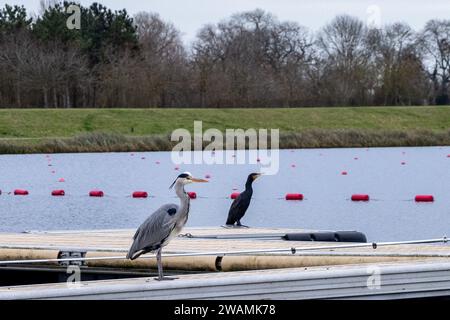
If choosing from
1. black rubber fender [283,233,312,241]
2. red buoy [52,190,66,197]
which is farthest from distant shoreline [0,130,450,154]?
black rubber fender [283,233,312,241]

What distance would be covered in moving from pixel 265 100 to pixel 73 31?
17.6 meters

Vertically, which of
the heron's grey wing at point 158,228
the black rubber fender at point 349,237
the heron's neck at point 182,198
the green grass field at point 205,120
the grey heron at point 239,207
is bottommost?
the black rubber fender at point 349,237

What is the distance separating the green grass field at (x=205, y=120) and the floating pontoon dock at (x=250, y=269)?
51958 millimetres

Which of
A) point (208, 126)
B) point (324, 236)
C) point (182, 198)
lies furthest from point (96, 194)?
point (208, 126)

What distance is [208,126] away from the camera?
72625 mm

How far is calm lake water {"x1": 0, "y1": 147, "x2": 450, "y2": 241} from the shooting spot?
1014 inches

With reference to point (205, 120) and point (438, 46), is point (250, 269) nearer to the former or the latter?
point (205, 120)

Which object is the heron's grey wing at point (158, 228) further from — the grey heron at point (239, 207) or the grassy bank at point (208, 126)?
the grassy bank at point (208, 126)

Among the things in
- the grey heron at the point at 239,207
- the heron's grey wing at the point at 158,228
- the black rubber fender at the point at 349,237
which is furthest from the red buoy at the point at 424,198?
the heron's grey wing at the point at 158,228

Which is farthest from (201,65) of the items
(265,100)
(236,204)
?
(236,204)

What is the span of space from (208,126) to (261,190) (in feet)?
122

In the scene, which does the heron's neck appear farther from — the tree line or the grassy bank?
the tree line

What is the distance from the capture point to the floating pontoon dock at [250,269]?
460 inches

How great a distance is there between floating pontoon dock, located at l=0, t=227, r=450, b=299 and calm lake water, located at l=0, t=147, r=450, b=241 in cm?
858
